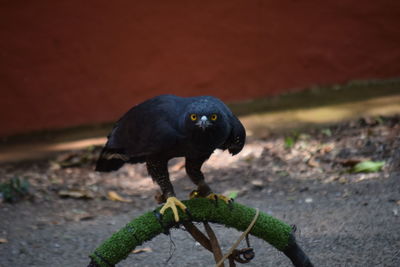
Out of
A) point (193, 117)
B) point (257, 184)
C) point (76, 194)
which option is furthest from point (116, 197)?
point (193, 117)

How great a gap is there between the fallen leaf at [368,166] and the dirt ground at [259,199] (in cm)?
6

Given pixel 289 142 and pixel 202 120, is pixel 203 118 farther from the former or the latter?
pixel 289 142

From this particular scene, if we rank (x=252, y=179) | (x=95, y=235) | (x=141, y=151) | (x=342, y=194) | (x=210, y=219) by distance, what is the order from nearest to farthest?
1. (x=210, y=219)
2. (x=141, y=151)
3. (x=95, y=235)
4. (x=342, y=194)
5. (x=252, y=179)

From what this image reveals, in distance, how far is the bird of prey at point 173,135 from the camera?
2.46 m

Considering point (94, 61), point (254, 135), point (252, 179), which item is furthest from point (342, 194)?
point (94, 61)

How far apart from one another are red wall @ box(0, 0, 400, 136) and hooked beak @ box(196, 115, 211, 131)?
3.96 m

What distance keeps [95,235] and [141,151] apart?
4.34ft

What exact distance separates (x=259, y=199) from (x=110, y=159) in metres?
1.60

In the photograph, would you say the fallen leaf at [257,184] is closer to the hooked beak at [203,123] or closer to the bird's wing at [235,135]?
the bird's wing at [235,135]

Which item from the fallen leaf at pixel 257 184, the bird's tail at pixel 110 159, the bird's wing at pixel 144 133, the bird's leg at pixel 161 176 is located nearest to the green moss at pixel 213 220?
the bird's leg at pixel 161 176

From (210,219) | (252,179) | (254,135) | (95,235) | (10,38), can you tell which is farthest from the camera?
(10,38)

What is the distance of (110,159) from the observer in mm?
2936

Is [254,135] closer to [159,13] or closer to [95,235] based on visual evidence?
[159,13]

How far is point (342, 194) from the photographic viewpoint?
407cm
